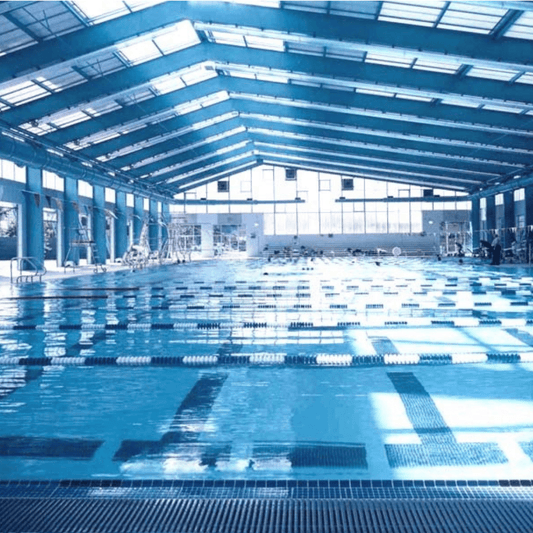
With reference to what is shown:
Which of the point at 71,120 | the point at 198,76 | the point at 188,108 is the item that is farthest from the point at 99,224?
the point at 198,76

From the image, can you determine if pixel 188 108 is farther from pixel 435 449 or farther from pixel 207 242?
pixel 435 449

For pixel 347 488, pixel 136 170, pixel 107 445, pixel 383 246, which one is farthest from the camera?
pixel 383 246

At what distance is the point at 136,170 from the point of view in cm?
2794

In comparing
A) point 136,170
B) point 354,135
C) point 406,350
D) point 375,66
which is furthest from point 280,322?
→ point 136,170

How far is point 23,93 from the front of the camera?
1608 centimetres

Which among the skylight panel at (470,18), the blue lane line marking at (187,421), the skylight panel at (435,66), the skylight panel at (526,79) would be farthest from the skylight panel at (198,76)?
the blue lane line marking at (187,421)

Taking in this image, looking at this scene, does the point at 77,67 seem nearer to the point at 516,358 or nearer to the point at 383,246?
the point at 516,358

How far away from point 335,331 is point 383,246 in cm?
3435

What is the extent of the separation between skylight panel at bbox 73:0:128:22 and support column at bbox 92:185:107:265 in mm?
14352

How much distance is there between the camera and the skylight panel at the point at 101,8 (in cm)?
1208

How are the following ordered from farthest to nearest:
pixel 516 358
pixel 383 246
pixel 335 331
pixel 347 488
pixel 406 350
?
1. pixel 383 246
2. pixel 335 331
3. pixel 406 350
4. pixel 516 358
5. pixel 347 488

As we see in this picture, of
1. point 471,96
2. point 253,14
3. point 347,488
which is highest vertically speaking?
point 253,14

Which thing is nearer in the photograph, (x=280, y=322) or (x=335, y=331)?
(x=335, y=331)

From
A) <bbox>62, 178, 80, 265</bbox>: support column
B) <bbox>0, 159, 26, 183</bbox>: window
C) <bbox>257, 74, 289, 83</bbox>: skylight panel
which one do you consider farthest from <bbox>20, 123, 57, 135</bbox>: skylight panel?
<bbox>257, 74, 289, 83</bbox>: skylight panel
